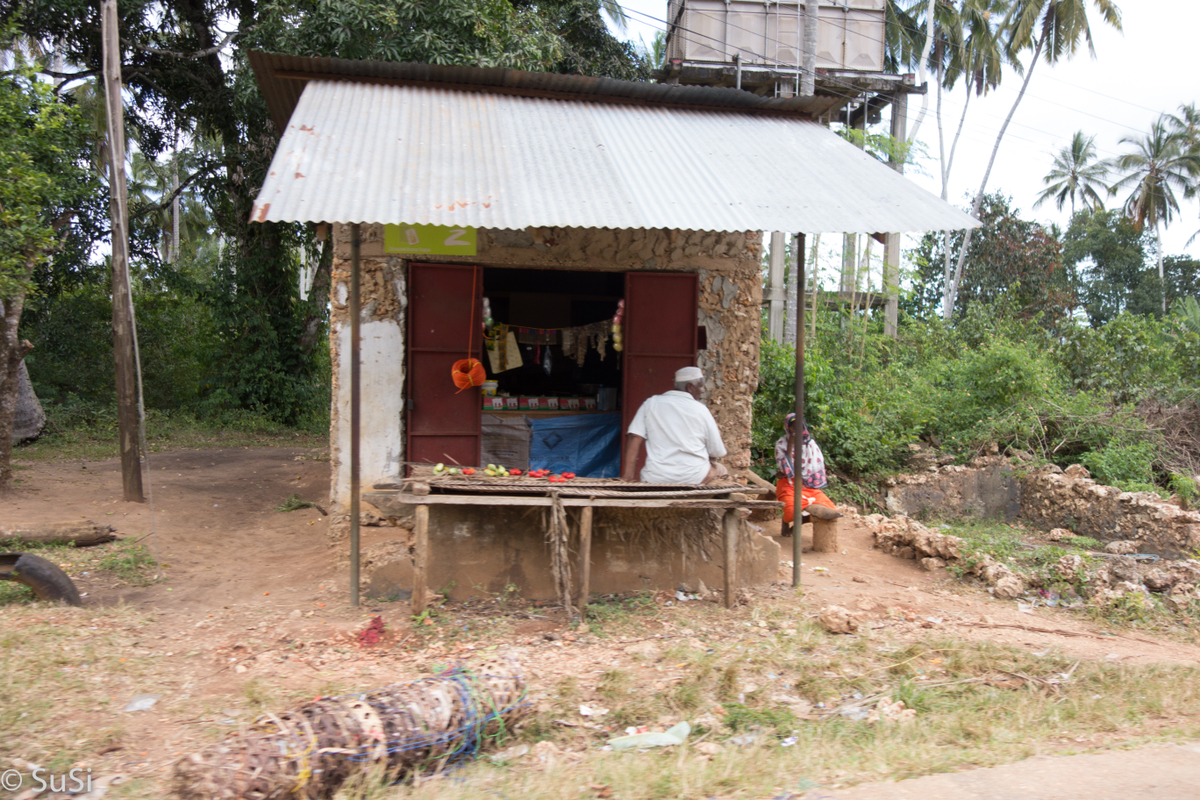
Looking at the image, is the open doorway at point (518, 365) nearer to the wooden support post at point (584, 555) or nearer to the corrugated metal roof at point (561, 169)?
the corrugated metal roof at point (561, 169)

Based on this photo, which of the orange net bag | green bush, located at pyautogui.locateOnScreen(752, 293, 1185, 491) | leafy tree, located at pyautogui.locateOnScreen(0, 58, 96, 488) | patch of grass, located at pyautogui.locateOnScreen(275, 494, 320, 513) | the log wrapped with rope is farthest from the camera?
green bush, located at pyautogui.locateOnScreen(752, 293, 1185, 491)

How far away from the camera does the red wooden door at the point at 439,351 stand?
6.64m

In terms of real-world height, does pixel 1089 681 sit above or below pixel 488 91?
below

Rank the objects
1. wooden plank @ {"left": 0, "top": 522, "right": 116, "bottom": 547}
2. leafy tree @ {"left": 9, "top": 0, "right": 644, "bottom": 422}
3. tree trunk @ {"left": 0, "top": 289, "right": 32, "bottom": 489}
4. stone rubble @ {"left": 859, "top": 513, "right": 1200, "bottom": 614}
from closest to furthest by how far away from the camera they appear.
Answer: stone rubble @ {"left": 859, "top": 513, "right": 1200, "bottom": 614} → wooden plank @ {"left": 0, "top": 522, "right": 116, "bottom": 547} → tree trunk @ {"left": 0, "top": 289, "right": 32, "bottom": 489} → leafy tree @ {"left": 9, "top": 0, "right": 644, "bottom": 422}

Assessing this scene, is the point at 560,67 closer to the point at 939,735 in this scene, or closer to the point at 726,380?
the point at 726,380

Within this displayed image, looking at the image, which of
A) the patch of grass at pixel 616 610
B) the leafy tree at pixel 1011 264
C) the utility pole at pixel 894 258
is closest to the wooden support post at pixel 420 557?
the patch of grass at pixel 616 610

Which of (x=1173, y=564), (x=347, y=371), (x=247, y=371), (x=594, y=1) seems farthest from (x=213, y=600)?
(x=594, y=1)

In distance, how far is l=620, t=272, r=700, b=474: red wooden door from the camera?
701 cm

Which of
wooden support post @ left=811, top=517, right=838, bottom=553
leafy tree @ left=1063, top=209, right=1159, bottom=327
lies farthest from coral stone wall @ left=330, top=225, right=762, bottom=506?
leafy tree @ left=1063, top=209, right=1159, bottom=327

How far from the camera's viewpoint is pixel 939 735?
3.76 m

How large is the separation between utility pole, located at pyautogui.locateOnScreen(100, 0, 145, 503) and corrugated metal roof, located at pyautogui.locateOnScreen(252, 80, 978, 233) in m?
3.22

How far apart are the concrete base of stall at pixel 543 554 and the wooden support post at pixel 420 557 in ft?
1.40

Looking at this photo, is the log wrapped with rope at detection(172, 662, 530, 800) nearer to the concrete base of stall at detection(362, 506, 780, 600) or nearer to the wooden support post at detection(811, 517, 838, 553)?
the concrete base of stall at detection(362, 506, 780, 600)

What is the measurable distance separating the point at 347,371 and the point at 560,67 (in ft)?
34.6
